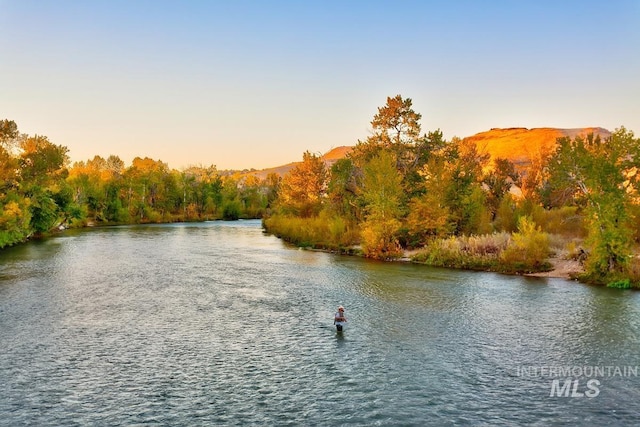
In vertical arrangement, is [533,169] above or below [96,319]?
above

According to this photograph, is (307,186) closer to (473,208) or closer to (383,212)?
(383,212)

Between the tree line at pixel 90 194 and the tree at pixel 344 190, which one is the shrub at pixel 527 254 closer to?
the tree at pixel 344 190

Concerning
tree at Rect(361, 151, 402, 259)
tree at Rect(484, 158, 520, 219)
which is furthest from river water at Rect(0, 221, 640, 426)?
tree at Rect(484, 158, 520, 219)

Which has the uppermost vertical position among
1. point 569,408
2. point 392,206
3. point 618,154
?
point 618,154

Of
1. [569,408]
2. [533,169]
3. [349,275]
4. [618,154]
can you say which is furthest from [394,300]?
[533,169]

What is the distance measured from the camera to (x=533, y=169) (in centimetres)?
8200

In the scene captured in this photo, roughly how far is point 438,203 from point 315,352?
3597 cm

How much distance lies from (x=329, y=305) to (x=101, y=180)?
401 feet

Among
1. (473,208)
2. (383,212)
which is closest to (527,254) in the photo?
(473,208)

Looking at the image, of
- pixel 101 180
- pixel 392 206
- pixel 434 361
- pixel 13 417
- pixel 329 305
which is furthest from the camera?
pixel 101 180

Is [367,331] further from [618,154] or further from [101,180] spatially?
[101,180]

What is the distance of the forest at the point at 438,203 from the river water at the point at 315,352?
18.6ft

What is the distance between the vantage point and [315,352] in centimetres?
2042

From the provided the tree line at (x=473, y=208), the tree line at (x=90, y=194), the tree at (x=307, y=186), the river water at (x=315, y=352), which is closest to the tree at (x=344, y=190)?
the tree line at (x=473, y=208)
